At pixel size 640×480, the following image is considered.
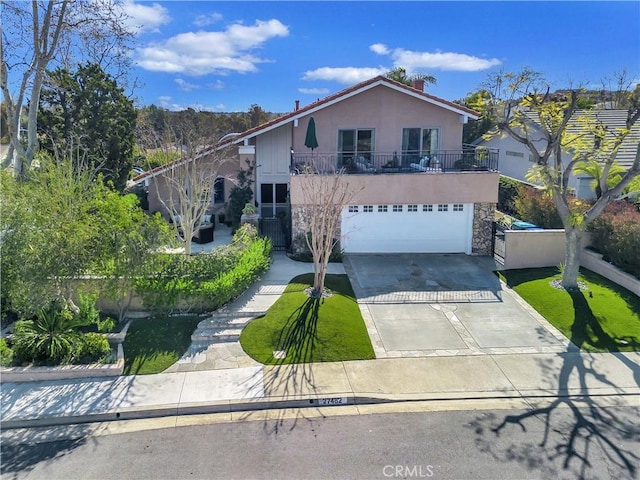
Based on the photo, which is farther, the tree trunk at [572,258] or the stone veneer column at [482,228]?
the stone veneer column at [482,228]

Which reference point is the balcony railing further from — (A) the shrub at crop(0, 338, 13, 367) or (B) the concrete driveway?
(A) the shrub at crop(0, 338, 13, 367)

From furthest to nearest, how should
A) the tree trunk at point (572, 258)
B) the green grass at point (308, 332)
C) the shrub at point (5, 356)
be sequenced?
the tree trunk at point (572, 258) → the green grass at point (308, 332) → the shrub at point (5, 356)

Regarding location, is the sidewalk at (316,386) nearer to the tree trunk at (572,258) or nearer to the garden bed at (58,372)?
the garden bed at (58,372)

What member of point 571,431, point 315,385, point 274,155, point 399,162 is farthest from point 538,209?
point 315,385

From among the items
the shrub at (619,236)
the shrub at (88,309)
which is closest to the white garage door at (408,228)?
the shrub at (619,236)

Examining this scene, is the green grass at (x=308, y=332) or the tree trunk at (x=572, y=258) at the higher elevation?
the tree trunk at (x=572, y=258)

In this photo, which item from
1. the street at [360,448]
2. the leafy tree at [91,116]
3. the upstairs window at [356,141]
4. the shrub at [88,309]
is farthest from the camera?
the upstairs window at [356,141]


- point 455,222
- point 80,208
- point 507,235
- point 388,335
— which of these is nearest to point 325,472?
point 388,335

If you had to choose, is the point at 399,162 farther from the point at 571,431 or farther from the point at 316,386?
the point at 571,431

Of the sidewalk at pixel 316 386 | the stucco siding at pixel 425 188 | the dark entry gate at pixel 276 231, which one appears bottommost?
the sidewalk at pixel 316 386
